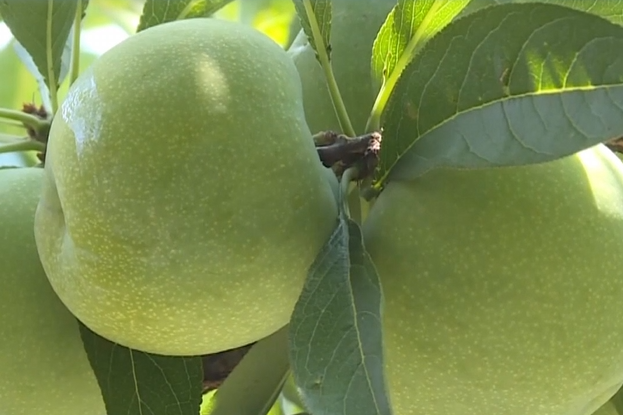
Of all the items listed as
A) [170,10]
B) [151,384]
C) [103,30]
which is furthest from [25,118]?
[103,30]

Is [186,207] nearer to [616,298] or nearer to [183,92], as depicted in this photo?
[183,92]

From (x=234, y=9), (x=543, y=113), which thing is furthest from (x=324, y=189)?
(x=234, y=9)

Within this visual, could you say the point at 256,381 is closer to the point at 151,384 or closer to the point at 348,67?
the point at 151,384

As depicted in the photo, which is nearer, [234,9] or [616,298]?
[616,298]

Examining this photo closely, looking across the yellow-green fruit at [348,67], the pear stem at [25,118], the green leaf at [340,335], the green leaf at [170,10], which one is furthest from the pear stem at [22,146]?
the green leaf at [340,335]

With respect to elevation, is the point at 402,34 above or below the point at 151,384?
above

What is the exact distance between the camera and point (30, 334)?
69 centimetres

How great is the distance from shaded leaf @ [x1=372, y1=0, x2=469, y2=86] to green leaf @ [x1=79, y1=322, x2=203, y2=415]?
0.30 m

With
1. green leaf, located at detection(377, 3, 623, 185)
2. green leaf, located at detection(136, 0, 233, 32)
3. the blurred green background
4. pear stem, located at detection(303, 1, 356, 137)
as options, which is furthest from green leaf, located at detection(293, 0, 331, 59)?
the blurred green background

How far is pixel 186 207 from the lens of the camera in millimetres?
543

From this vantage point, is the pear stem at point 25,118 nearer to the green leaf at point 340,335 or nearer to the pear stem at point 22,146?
the pear stem at point 22,146

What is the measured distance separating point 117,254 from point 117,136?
8 centimetres

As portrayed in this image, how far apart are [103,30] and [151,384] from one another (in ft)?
2.60

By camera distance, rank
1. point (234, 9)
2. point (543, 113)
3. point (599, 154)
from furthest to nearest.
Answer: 1. point (234, 9)
2. point (599, 154)
3. point (543, 113)
